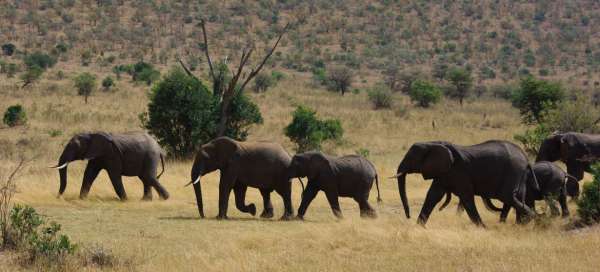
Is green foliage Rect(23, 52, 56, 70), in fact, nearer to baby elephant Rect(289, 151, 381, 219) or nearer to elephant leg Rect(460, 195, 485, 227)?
baby elephant Rect(289, 151, 381, 219)

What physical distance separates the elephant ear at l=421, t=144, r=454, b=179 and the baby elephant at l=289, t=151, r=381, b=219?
2490 millimetres

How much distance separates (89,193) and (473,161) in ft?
35.0

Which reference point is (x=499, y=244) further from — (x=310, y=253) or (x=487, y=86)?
(x=487, y=86)

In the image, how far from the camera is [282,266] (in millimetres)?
12812

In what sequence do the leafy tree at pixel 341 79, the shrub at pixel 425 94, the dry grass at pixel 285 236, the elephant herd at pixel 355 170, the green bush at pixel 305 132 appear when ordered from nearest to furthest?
the dry grass at pixel 285 236, the elephant herd at pixel 355 170, the green bush at pixel 305 132, the shrub at pixel 425 94, the leafy tree at pixel 341 79

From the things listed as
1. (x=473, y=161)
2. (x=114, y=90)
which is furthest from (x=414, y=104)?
(x=473, y=161)

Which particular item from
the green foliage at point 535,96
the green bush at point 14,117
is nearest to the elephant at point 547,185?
the green bush at point 14,117

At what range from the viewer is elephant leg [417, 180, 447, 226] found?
17656 millimetres

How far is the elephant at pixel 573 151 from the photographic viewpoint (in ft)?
77.8

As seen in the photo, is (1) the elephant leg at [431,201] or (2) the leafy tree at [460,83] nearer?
(1) the elephant leg at [431,201]

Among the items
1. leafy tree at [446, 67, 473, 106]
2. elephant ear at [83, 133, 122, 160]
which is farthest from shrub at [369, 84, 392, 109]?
elephant ear at [83, 133, 122, 160]

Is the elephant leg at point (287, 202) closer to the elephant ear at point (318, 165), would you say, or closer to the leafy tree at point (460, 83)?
the elephant ear at point (318, 165)

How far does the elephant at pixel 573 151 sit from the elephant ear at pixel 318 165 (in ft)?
22.4

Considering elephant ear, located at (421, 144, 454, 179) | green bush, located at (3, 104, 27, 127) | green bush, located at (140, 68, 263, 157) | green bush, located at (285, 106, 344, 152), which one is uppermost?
elephant ear, located at (421, 144, 454, 179)
